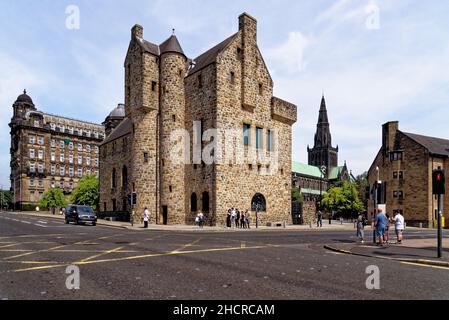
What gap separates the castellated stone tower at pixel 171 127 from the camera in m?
34.7

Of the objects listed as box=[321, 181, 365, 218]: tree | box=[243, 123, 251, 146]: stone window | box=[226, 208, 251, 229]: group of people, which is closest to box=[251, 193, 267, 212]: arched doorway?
box=[226, 208, 251, 229]: group of people

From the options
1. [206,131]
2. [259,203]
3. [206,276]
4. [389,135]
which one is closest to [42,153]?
[206,131]

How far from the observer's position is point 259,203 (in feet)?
116

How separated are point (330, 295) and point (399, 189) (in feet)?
165

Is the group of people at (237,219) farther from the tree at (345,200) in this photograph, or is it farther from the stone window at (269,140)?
the tree at (345,200)

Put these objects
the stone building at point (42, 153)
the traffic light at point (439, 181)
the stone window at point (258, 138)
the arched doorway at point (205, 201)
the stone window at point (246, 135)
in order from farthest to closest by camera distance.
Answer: the stone building at point (42, 153)
the stone window at point (258, 138)
the stone window at point (246, 135)
the arched doorway at point (205, 201)
the traffic light at point (439, 181)

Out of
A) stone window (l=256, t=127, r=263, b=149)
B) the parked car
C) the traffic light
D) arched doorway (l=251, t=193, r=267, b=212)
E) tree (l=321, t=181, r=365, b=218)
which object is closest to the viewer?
the traffic light

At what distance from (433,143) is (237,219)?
3788 cm

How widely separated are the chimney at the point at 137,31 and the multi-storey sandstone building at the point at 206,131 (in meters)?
0.12

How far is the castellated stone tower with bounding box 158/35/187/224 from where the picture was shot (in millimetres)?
34688

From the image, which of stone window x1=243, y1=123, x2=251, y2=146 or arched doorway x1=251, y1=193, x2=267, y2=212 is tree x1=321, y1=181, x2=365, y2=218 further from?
stone window x1=243, y1=123, x2=251, y2=146

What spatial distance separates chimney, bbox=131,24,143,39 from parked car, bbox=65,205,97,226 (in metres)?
18.9

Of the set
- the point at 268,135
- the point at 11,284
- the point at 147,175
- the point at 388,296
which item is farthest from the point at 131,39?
the point at 388,296

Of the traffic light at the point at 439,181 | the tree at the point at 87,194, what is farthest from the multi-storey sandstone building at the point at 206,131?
the tree at the point at 87,194
